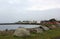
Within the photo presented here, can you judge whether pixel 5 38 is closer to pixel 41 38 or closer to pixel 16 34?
pixel 16 34

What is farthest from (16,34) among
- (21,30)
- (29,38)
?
(29,38)

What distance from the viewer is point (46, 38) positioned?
742 inches

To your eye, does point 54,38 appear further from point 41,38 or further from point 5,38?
point 5,38

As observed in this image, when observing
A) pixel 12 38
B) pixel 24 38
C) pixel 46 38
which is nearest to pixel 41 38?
pixel 46 38

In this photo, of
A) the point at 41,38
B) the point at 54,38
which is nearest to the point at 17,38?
the point at 41,38

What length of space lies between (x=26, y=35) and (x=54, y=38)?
2.80 m

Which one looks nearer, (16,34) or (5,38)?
(5,38)

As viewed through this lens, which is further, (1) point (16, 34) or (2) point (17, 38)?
(1) point (16, 34)

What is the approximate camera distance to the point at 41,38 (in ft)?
61.8

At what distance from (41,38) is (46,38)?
48 centimetres

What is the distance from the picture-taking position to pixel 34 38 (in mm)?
18641

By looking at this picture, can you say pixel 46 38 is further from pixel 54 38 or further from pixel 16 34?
pixel 16 34

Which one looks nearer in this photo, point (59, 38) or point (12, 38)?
point (12, 38)

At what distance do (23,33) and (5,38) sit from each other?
6.79ft
